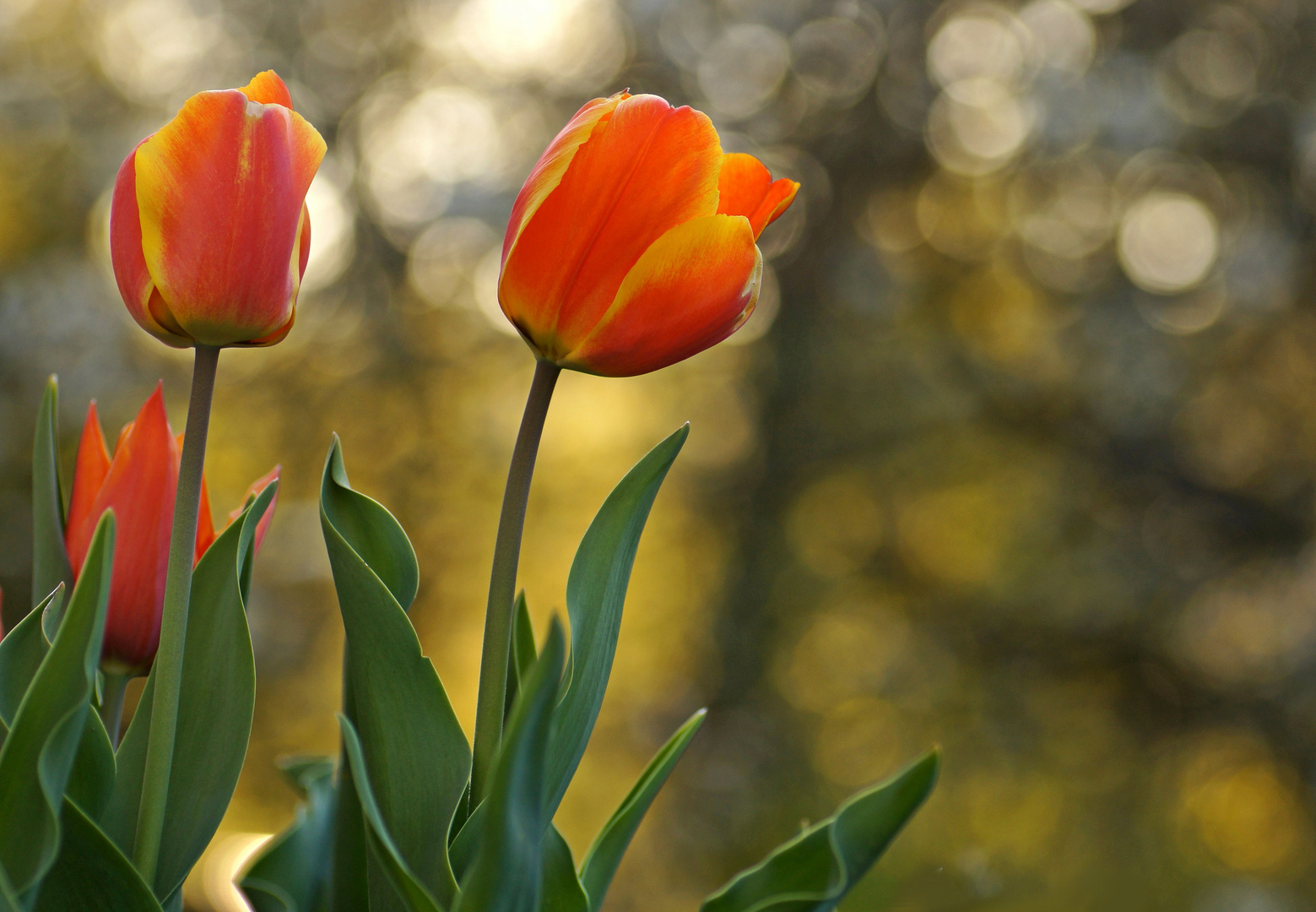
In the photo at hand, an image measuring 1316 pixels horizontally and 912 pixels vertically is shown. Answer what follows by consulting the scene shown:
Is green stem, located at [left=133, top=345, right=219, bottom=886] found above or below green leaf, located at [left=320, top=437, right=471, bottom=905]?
above

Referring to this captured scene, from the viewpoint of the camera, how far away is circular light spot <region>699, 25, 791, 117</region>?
2.67 meters

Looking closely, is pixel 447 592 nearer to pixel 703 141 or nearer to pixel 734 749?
pixel 734 749

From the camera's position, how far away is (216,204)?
224 millimetres

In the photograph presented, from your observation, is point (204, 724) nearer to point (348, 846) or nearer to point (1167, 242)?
point (348, 846)

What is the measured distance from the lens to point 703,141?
0.83ft

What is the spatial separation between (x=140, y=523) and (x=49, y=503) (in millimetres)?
43

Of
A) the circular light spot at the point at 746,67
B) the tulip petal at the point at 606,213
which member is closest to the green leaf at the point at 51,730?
the tulip petal at the point at 606,213

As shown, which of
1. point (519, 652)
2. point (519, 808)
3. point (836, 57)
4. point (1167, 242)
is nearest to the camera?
point (519, 808)

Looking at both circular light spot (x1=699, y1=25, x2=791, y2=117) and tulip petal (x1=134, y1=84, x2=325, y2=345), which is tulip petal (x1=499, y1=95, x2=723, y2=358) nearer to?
tulip petal (x1=134, y1=84, x2=325, y2=345)

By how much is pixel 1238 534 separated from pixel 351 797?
2616 millimetres

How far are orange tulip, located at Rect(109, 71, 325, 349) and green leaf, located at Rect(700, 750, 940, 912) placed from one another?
19 centimetres

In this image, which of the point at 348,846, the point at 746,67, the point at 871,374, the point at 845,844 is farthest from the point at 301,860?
the point at 746,67

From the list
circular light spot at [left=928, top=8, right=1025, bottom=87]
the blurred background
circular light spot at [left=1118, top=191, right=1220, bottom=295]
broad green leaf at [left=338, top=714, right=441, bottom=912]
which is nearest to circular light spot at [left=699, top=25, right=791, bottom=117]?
the blurred background

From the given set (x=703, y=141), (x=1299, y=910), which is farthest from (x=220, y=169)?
(x=1299, y=910)
